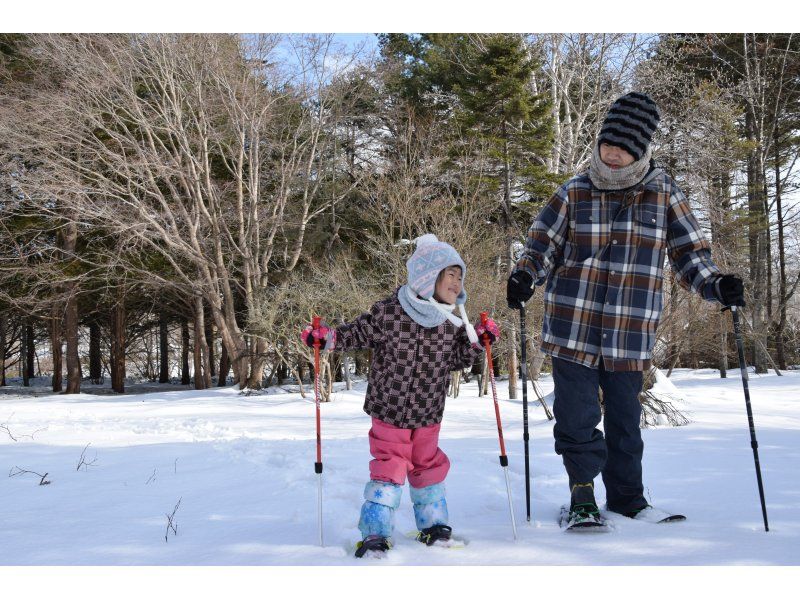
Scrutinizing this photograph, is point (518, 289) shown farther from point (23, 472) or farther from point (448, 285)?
point (23, 472)

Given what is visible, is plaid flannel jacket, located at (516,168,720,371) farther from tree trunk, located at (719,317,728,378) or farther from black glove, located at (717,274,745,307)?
tree trunk, located at (719,317,728,378)

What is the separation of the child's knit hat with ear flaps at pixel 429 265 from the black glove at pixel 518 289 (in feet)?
0.66

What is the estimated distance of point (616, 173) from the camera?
9.78 feet

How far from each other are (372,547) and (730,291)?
1771 millimetres

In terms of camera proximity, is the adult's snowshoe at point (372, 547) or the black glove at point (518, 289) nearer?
the adult's snowshoe at point (372, 547)

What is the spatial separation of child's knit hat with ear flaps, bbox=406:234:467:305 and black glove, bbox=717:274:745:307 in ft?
3.52

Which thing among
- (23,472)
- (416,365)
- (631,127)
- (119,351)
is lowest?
(23,472)

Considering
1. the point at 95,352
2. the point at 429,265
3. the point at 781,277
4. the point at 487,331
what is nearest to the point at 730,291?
the point at 487,331

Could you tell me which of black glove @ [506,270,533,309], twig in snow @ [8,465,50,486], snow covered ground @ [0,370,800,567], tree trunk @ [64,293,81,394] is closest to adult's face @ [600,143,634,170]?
black glove @ [506,270,533,309]

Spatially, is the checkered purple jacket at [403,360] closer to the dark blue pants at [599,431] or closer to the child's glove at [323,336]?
the child's glove at [323,336]

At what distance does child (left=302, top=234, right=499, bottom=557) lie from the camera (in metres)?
2.80

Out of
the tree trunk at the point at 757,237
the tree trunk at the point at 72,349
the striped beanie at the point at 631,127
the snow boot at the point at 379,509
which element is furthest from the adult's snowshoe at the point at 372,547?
the tree trunk at the point at 72,349

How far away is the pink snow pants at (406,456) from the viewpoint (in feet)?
9.05

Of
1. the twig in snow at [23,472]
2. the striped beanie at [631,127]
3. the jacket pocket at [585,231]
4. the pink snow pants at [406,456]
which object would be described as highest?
the striped beanie at [631,127]
